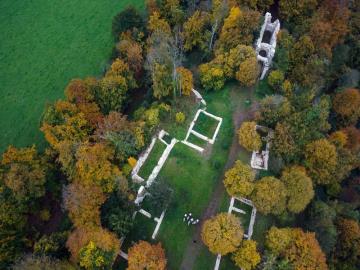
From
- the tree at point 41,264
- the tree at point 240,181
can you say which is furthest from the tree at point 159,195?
the tree at point 41,264

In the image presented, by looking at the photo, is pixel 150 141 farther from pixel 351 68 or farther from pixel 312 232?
pixel 351 68

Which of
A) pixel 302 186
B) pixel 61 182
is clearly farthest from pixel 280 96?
pixel 61 182

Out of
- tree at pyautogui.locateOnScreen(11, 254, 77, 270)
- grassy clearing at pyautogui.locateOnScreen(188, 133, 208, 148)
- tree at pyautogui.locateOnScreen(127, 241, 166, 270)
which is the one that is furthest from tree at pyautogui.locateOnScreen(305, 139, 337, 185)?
tree at pyautogui.locateOnScreen(11, 254, 77, 270)

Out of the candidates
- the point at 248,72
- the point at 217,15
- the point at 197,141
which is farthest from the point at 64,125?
the point at 217,15

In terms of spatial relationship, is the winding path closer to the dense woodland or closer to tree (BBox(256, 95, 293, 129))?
the dense woodland

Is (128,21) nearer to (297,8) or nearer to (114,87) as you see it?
(114,87)

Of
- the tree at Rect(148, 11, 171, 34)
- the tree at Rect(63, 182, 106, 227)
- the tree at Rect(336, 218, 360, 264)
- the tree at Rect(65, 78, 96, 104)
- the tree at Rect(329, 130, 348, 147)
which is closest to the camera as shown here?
the tree at Rect(63, 182, 106, 227)

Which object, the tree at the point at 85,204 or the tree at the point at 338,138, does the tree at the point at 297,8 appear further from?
the tree at the point at 85,204
